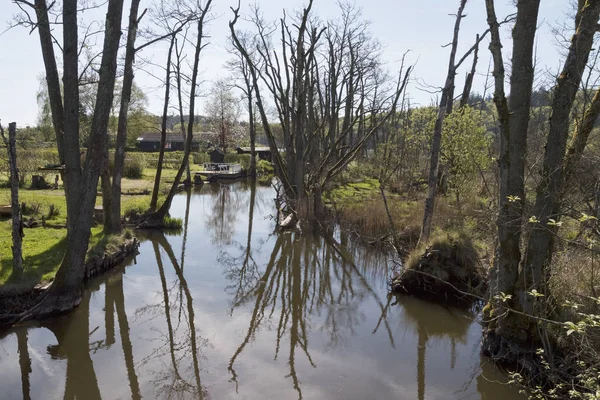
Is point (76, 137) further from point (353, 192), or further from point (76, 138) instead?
point (353, 192)

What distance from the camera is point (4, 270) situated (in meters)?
8.22

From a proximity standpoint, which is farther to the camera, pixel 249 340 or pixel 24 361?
pixel 249 340

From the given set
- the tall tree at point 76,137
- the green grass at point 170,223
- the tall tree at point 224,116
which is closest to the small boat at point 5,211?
the green grass at point 170,223

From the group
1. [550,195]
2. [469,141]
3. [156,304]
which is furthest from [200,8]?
[550,195]

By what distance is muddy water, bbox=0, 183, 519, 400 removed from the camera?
6113 millimetres

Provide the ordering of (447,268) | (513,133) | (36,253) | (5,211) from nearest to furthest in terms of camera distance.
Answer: (513,133) < (447,268) < (36,253) < (5,211)

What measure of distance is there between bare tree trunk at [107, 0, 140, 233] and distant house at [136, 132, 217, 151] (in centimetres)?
4311

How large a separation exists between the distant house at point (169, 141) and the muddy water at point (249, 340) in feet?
156

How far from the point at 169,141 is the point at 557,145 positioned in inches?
2289

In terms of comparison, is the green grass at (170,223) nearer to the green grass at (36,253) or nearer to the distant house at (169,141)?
the green grass at (36,253)

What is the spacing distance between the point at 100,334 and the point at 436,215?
8.88m

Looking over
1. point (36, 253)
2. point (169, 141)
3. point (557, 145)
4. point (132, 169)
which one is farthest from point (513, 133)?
point (169, 141)

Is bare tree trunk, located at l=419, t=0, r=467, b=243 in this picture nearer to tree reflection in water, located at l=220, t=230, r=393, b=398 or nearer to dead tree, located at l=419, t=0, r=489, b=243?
dead tree, located at l=419, t=0, r=489, b=243

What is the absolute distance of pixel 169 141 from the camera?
195 feet
